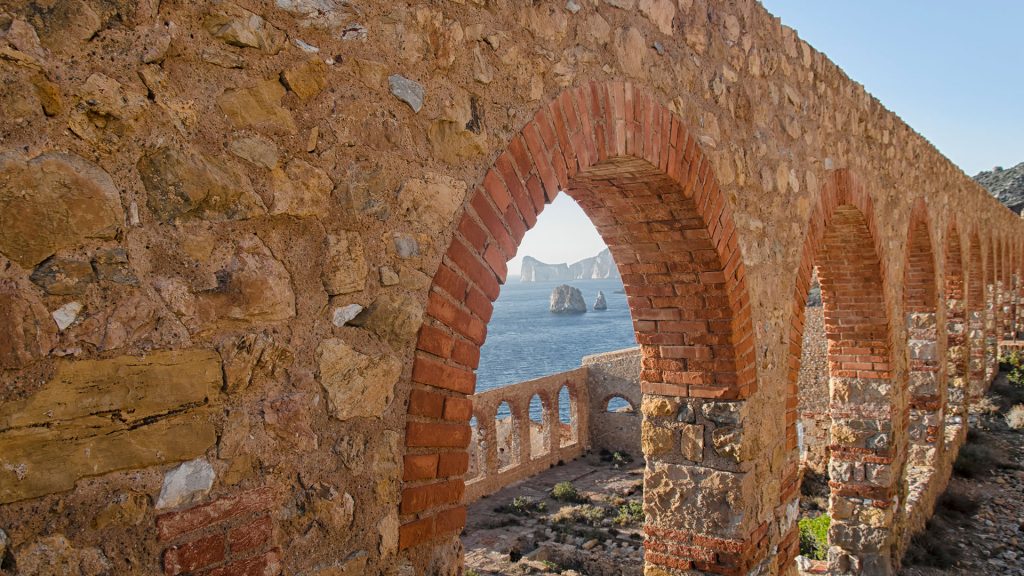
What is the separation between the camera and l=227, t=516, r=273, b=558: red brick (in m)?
1.52

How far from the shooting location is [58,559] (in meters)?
1.26

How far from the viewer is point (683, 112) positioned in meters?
3.21

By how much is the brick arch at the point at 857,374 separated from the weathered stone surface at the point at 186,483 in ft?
17.3

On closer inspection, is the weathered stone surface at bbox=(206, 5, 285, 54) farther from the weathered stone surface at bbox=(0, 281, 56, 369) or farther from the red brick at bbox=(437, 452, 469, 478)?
the red brick at bbox=(437, 452, 469, 478)

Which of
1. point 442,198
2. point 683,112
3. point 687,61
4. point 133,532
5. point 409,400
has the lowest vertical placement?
point 133,532

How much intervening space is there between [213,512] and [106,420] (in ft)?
1.00

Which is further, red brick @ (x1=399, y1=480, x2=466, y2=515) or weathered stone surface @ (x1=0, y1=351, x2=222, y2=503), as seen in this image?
red brick @ (x1=399, y1=480, x2=466, y2=515)

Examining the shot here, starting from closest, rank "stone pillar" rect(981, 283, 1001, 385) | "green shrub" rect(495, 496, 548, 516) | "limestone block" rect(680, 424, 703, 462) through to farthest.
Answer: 1. "limestone block" rect(680, 424, 703, 462)
2. "stone pillar" rect(981, 283, 1001, 385)
3. "green shrub" rect(495, 496, 548, 516)

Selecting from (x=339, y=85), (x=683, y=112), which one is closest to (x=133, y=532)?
(x=339, y=85)

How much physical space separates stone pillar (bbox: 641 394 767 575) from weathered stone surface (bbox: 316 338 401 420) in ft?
8.04

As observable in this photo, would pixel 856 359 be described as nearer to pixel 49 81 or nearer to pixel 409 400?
pixel 409 400

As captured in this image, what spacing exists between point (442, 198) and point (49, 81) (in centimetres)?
98

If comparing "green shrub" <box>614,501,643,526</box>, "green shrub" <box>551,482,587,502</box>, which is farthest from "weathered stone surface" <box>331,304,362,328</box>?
"green shrub" <box>551,482,587,502</box>

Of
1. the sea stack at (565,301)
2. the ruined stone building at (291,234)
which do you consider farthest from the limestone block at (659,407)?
the sea stack at (565,301)
